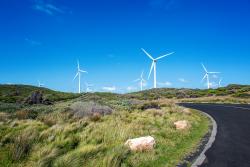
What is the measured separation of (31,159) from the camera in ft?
29.9

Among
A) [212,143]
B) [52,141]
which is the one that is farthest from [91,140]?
[212,143]

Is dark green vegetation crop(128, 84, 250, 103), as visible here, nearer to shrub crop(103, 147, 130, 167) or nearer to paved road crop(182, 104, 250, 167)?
paved road crop(182, 104, 250, 167)

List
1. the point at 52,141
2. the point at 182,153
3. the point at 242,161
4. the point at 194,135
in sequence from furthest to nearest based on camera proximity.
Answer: the point at 194,135 → the point at 52,141 → the point at 182,153 → the point at 242,161

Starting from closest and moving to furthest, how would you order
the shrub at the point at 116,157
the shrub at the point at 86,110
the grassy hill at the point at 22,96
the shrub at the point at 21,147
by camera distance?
the shrub at the point at 116,157, the shrub at the point at 21,147, the shrub at the point at 86,110, the grassy hill at the point at 22,96

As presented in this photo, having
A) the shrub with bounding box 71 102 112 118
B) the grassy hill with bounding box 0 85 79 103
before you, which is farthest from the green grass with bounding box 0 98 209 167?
the grassy hill with bounding box 0 85 79 103

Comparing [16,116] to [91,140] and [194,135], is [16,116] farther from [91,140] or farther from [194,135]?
[194,135]

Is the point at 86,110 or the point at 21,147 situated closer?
the point at 21,147

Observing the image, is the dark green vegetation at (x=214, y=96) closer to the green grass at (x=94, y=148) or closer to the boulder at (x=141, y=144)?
the green grass at (x=94, y=148)

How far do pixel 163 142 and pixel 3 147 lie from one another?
5.85 meters

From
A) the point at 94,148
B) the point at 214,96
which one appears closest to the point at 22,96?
the point at 214,96

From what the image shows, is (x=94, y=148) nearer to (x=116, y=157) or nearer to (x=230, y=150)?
(x=116, y=157)

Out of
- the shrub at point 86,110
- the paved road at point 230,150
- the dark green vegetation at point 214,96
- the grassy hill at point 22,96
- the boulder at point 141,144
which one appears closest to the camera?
the paved road at point 230,150

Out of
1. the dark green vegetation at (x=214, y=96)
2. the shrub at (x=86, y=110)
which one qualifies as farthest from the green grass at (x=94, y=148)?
the dark green vegetation at (x=214, y=96)

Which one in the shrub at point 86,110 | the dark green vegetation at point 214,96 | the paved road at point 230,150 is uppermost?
the dark green vegetation at point 214,96
